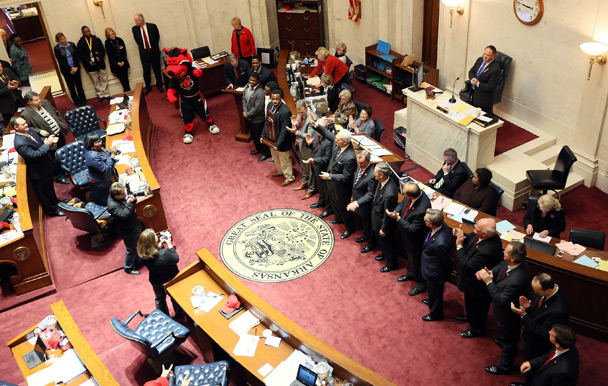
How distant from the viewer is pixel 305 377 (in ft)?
16.9

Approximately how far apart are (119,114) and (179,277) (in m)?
5.30

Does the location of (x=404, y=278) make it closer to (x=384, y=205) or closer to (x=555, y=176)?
(x=384, y=205)

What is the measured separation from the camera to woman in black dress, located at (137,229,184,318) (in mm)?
6270

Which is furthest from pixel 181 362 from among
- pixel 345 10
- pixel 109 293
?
pixel 345 10

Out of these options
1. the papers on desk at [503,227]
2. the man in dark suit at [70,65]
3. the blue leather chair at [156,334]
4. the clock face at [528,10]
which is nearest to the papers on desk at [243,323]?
the blue leather chair at [156,334]

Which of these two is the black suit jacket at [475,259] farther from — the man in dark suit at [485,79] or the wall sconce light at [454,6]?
the wall sconce light at [454,6]

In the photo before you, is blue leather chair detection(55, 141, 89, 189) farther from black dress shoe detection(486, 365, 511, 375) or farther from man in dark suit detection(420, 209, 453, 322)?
black dress shoe detection(486, 365, 511, 375)

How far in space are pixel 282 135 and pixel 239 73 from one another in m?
3.45

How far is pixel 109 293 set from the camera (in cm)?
780

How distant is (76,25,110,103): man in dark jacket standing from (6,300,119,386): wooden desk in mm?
7998

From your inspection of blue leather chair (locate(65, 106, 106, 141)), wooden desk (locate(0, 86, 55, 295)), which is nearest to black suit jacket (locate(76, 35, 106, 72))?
blue leather chair (locate(65, 106, 106, 141))

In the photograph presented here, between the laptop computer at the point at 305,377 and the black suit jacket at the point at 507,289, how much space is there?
2.06 meters

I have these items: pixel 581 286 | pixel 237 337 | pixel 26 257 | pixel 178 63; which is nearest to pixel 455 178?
pixel 581 286

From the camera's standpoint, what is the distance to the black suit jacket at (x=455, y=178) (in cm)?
779
